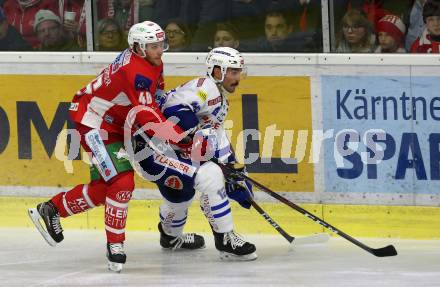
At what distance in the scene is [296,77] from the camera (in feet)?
24.6

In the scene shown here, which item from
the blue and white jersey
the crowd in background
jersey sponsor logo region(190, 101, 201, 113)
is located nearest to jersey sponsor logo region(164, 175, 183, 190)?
the blue and white jersey

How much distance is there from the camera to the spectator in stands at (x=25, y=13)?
8.07 meters

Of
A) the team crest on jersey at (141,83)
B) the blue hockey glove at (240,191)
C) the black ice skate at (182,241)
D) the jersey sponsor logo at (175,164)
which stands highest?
the team crest on jersey at (141,83)

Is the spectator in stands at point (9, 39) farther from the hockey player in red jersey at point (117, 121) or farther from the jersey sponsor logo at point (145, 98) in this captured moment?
the jersey sponsor logo at point (145, 98)

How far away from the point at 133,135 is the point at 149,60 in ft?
1.41

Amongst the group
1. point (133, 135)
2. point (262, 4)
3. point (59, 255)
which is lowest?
point (59, 255)

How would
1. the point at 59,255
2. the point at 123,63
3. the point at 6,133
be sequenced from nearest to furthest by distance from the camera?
the point at 123,63 → the point at 59,255 → the point at 6,133

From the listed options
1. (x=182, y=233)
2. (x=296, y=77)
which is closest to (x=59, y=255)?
(x=182, y=233)

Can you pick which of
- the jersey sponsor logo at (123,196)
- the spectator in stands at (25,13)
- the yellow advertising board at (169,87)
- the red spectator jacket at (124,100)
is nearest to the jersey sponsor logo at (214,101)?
the red spectator jacket at (124,100)

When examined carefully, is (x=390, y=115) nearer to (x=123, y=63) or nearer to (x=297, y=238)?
(x=297, y=238)

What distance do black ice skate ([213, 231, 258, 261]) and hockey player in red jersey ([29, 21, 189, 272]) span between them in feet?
1.75

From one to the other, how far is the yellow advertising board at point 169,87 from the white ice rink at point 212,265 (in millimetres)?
455

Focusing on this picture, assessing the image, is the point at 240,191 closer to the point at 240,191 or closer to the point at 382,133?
the point at 240,191

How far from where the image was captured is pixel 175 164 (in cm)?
664
